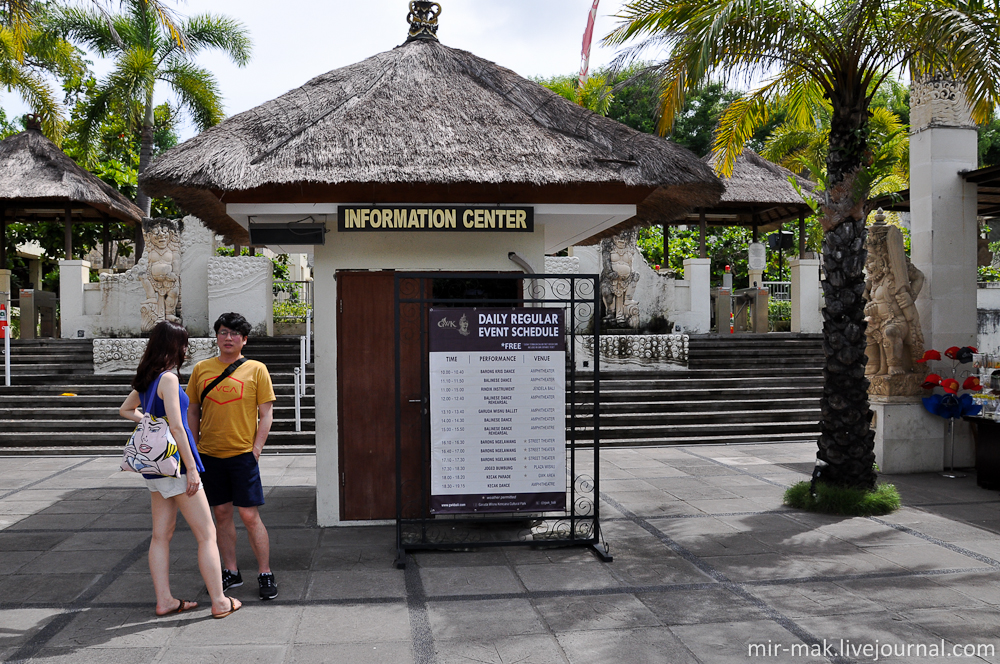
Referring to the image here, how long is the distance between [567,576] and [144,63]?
65.7 feet

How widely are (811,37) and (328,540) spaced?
6287mm

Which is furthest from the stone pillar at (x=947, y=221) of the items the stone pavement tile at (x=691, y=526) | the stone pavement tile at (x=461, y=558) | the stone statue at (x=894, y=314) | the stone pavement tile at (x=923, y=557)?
the stone pavement tile at (x=461, y=558)

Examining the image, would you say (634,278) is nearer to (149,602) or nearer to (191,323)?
(191,323)

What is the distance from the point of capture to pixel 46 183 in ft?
56.5

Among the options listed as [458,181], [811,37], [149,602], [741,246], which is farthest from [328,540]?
[741,246]

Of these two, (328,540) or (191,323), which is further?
(191,323)

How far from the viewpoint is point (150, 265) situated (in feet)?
50.5

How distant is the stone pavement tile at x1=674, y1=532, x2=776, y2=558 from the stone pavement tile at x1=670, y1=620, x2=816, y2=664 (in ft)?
4.75

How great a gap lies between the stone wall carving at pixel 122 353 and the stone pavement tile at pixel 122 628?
930cm

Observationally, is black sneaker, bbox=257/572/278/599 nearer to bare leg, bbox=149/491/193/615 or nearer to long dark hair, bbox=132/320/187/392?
bare leg, bbox=149/491/193/615

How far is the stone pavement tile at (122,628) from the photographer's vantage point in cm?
418

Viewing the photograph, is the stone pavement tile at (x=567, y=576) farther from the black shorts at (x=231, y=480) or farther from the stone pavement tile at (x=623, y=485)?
the stone pavement tile at (x=623, y=485)

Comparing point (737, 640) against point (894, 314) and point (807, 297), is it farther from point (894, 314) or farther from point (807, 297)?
point (807, 297)

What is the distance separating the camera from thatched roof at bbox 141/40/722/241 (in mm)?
6262
